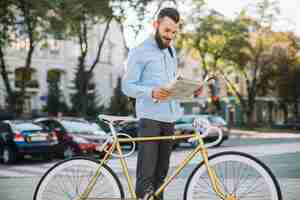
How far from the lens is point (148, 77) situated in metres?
4.75

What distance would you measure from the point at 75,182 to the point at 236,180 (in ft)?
4.03

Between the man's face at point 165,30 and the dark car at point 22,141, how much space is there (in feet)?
43.3

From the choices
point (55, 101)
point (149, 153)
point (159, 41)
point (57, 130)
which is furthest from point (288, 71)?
point (149, 153)

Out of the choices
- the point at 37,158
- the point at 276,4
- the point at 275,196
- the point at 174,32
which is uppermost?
the point at 276,4

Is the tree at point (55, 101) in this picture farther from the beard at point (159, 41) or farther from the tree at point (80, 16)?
the beard at point (159, 41)

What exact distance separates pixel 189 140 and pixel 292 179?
16.7ft

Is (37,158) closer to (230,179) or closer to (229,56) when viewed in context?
(230,179)

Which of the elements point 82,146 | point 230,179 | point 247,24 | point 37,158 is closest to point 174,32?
point 230,179

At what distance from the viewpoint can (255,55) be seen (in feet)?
175

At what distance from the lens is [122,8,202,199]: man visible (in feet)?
15.3

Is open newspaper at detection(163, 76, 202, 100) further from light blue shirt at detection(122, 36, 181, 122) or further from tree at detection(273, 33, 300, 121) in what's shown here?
tree at detection(273, 33, 300, 121)

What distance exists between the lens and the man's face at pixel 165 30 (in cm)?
465

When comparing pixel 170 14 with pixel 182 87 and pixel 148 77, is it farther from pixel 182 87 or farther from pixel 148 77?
pixel 182 87

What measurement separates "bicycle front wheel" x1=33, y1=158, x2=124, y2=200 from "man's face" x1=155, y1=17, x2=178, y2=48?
41.4 inches
